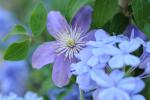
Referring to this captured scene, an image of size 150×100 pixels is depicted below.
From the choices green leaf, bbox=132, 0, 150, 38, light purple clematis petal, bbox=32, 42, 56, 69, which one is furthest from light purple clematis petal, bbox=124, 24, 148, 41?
light purple clematis petal, bbox=32, 42, 56, 69

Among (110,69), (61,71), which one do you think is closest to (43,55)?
(61,71)

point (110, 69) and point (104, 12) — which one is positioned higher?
point (104, 12)

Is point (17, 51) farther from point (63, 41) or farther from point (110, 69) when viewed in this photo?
point (110, 69)

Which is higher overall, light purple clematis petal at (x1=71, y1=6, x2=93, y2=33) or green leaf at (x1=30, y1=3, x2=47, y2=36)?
green leaf at (x1=30, y1=3, x2=47, y2=36)

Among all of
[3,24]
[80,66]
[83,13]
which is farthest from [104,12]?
[3,24]

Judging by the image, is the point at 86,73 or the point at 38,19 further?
the point at 38,19

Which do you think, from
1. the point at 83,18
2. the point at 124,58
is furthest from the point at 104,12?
the point at 124,58

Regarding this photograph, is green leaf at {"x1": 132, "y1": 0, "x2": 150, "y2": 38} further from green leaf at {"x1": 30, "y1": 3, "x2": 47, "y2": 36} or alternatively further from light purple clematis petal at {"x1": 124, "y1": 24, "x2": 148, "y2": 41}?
green leaf at {"x1": 30, "y1": 3, "x2": 47, "y2": 36}

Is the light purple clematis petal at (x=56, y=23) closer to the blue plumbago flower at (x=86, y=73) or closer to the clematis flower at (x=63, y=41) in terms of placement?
the clematis flower at (x=63, y=41)

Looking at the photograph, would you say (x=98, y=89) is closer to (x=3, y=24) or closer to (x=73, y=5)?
(x=73, y=5)
